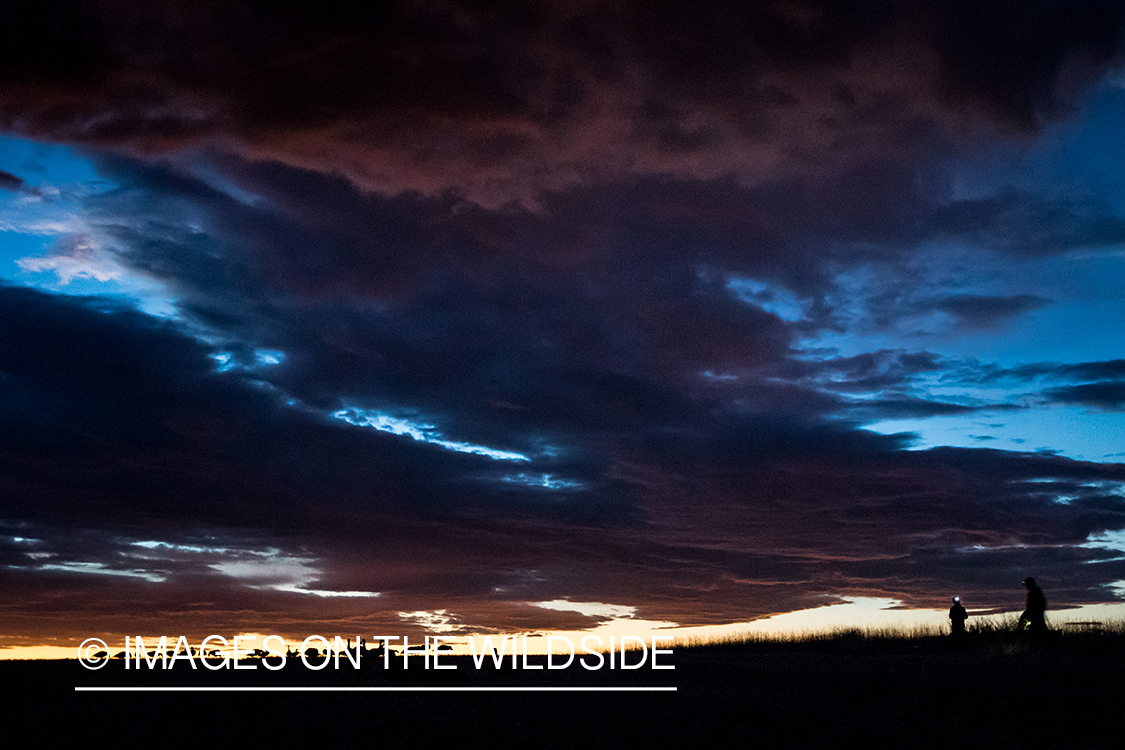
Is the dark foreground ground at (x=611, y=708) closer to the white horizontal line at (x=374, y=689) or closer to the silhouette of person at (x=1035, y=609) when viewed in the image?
the white horizontal line at (x=374, y=689)

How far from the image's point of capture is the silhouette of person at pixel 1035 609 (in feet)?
79.0

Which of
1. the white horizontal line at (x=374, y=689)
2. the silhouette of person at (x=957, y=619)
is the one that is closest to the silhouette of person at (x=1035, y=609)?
the silhouette of person at (x=957, y=619)

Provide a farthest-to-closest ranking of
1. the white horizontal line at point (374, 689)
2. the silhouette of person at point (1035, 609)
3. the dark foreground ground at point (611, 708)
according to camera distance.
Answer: the silhouette of person at point (1035, 609) < the white horizontal line at point (374, 689) < the dark foreground ground at point (611, 708)

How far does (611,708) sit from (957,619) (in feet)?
60.4

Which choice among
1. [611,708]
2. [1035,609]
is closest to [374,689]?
[611,708]

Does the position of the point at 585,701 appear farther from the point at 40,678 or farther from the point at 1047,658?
the point at 1047,658

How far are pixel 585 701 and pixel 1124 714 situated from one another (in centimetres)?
923

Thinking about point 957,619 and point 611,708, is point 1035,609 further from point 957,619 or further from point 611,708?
point 611,708

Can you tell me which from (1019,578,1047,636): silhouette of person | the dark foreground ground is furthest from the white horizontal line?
(1019,578,1047,636): silhouette of person

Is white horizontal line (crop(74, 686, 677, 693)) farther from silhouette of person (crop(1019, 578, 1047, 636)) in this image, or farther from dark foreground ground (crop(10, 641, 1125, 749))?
silhouette of person (crop(1019, 578, 1047, 636))

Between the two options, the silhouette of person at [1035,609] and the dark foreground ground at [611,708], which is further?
the silhouette of person at [1035,609]

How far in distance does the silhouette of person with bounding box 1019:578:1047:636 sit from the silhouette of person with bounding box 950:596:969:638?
4.12 meters

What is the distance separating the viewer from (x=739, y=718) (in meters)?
14.4

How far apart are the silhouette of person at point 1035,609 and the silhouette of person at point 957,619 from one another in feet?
13.5
